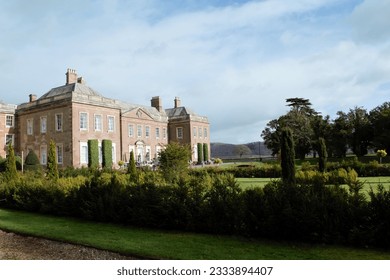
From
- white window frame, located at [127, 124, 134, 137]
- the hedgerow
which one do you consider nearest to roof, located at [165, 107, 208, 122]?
white window frame, located at [127, 124, 134, 137]

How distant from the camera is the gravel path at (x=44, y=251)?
5766mm

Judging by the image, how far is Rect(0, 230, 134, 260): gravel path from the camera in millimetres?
5766

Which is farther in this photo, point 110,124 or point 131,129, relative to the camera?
point 131,129

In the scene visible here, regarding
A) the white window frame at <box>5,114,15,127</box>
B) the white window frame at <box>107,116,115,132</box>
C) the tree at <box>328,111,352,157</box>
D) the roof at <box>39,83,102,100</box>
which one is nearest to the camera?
the roof at <box>39,83,102,100</box>

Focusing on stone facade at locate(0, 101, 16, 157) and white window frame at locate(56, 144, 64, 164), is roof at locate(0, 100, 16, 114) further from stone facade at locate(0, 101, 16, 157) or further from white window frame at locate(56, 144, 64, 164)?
white window frame at locate(56, 144, 64, 164)

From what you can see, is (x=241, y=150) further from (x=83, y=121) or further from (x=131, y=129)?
(x=83, y=121)

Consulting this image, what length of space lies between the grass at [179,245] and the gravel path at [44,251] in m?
0.16

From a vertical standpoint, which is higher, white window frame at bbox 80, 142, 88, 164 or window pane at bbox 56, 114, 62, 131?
window pane at bbox 56, 114, 62, 131

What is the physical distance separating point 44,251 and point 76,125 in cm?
2458

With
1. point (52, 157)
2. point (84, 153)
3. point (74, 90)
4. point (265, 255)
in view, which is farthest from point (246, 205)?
point (74, 90)

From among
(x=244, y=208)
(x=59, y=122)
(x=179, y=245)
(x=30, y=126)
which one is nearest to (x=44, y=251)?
(x=179, y=245)

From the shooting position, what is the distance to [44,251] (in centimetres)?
627

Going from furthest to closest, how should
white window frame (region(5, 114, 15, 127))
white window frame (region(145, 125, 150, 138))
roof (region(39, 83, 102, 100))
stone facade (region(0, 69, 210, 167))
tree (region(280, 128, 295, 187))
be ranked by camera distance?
white window frame (region(145, 125, 150, 138)) → white window frame (region(5, 114, 15, 127)) → roof (region(39, 83, 102, 100)) → stone facade (region(0, 69, 210, 167)) → tree (region(280, 128, 295, 187))

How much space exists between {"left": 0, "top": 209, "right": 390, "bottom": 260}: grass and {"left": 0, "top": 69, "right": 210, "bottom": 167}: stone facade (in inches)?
869
